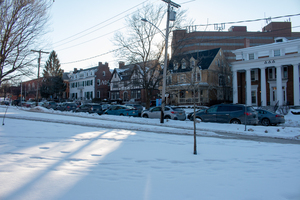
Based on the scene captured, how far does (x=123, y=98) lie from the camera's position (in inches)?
2296

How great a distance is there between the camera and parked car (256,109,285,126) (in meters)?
19.3

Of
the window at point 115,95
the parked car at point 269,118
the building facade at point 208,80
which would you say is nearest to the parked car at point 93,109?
the building facade at point 208,80

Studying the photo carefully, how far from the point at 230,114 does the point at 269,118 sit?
4760 mm

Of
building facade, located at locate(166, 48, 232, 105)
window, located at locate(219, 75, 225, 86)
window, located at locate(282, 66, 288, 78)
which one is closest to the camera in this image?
window, located at locate(282, 66, 288, 78)

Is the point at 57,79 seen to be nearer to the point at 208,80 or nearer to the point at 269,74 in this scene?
the point at 208,80

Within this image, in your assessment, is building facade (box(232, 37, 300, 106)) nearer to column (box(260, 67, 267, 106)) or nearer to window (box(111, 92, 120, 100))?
column (box(260, 67, 267, 106))

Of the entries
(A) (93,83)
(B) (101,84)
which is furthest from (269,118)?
(A) (93,83)

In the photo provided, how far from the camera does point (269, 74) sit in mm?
37938

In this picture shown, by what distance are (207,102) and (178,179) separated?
3831 cm

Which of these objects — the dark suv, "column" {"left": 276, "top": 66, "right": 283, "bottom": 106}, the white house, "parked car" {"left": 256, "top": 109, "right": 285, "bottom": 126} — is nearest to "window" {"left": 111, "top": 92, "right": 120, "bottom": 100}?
the white house

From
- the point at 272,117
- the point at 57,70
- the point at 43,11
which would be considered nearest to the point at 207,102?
the point at 272,117

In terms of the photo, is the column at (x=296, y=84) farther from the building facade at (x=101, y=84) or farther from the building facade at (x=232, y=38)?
the building facade at (x=101, y=84)

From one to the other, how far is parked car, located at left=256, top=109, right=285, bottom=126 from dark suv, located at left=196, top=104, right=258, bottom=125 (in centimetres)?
359

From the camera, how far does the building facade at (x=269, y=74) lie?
33500mm
